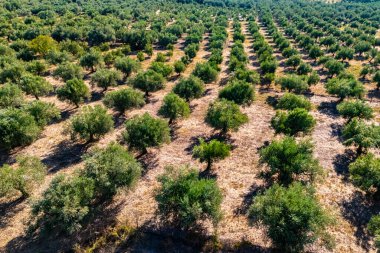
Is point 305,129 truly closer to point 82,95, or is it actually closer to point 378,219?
point 378,219

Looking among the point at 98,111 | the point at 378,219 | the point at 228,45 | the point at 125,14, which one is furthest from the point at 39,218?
the point at 125,14

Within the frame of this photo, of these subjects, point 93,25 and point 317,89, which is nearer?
point 317,89

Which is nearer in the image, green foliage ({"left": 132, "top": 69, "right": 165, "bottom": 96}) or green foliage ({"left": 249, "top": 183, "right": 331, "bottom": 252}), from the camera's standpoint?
green foliage ({"left": 249, "top": 183, "right": 331, "bottom": 252})

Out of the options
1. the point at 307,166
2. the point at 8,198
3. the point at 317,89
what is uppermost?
the point at 307,166

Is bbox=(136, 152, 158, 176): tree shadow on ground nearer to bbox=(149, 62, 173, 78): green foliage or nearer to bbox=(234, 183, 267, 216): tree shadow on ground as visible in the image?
bbox=(234, 183, 267, 216): tree shadow on ground

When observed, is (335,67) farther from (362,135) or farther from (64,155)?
(64,155)

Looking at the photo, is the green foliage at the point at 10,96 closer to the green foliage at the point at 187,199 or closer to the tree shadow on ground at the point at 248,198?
the green foliage at the point at 187,199

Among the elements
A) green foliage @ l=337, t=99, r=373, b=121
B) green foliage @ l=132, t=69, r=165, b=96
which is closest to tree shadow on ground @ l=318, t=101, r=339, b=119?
green foliage @ l=337, t=99, r=373, b=121
